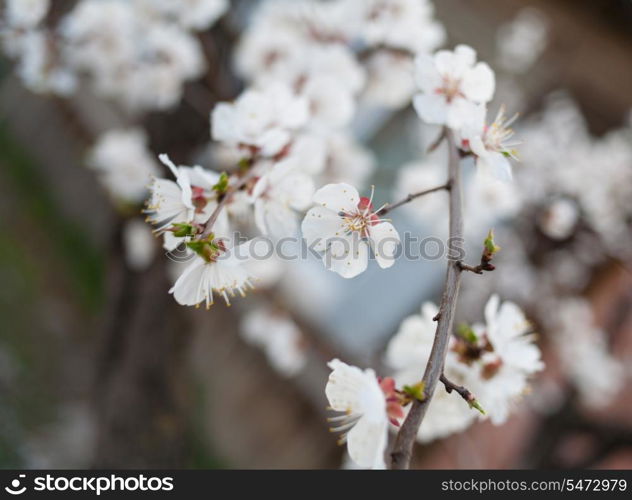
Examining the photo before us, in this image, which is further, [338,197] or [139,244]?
[139,244]

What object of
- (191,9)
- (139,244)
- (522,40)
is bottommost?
(139,244)

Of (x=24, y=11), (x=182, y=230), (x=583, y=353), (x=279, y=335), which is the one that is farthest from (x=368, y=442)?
(x=583, y=353)

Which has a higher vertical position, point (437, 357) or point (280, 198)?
point (280, 198)

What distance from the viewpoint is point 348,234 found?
0.71 meters

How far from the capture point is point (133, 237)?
1867 mm

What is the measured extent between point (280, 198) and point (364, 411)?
35 cm

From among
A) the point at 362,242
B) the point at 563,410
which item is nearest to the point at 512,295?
the point at 563,410

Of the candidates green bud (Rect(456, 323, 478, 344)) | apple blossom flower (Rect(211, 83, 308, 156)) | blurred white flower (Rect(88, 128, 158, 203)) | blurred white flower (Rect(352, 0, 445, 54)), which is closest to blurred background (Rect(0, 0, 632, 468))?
blurred white flower (Rect(88, 128, 158, 203))

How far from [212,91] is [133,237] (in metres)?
0.60

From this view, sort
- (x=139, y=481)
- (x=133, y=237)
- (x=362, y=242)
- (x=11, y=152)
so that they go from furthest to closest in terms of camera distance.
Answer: (x=11, y=152) → (x=133, y=237) → (x=139, y=481) → (x=362, y=242)

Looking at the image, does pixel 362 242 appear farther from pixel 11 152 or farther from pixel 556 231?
pixel 11 152

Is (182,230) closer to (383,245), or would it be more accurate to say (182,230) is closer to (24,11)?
(383,245)

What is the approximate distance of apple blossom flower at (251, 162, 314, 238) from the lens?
0.78 m

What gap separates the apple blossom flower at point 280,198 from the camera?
780 millimetres
